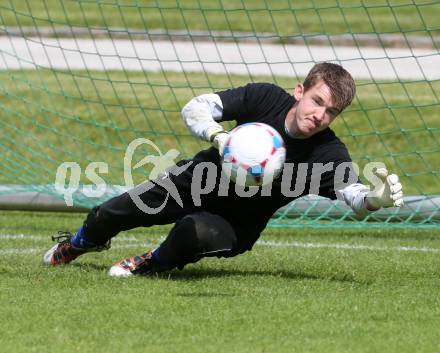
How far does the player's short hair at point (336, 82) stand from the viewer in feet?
17.4

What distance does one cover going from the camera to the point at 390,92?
10492 mm

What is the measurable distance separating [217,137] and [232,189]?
597mm

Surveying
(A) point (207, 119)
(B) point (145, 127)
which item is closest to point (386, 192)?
(A) point (207, 119)

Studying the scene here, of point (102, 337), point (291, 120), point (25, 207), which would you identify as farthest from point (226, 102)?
point (25, 207)

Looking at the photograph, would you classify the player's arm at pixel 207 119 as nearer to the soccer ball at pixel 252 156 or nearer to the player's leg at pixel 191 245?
the soccer ball at pixel 252 156

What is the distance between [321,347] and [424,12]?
15253 mm

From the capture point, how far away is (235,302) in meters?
5.03

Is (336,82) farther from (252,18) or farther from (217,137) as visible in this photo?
(252,18)

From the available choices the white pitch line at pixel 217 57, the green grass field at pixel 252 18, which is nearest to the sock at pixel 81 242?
the white pitch line at pixel 217 57

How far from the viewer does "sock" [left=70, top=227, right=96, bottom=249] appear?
6012 millimetres

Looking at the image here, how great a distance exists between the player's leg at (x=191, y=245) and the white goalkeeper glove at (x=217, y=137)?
603 mm

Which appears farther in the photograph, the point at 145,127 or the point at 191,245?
the point at 145,127

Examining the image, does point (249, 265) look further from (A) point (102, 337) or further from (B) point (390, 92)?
(B) point (390, 92)

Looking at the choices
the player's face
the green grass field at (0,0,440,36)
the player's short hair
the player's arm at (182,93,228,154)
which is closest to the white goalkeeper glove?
A: the player's arm at (182,93,228,154)
